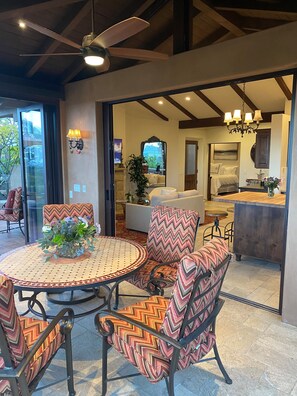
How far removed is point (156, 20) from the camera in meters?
3.82

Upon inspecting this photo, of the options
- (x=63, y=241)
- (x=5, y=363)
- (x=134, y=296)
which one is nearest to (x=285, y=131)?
(x=134, y=296)

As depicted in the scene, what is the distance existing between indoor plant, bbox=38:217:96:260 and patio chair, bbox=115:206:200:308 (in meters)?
0.59

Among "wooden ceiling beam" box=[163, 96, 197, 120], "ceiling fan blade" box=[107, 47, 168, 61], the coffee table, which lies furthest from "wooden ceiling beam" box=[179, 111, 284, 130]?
the coffee table

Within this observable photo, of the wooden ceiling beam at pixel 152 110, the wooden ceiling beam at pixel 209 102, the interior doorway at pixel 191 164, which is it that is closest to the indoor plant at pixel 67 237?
the wooden ceiling beam at pixel 209 102

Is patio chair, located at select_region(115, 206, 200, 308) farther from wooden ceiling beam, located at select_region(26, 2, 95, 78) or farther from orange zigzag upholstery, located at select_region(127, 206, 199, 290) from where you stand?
wooden ceiling beam, located at select_region(26, 2, 95, 78)

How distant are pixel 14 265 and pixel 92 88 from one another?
2974mm

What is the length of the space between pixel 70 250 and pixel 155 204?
3513mm

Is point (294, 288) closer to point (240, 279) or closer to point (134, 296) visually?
point (240, 279)

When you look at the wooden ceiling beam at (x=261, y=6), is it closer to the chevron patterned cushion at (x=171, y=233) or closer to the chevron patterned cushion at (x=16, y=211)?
the chevron patterned cushion at (x=171, y=233)

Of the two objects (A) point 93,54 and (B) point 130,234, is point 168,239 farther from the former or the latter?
(B) point 130,234

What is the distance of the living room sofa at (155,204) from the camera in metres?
5.80

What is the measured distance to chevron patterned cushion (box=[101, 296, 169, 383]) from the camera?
5.26 feet

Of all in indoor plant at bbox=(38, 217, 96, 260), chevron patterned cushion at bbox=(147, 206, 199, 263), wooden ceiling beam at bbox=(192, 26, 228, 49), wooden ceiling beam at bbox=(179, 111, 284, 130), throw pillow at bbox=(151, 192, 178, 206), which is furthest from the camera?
wooden ceiling beam at bbox=(179, 111, 284, 130)

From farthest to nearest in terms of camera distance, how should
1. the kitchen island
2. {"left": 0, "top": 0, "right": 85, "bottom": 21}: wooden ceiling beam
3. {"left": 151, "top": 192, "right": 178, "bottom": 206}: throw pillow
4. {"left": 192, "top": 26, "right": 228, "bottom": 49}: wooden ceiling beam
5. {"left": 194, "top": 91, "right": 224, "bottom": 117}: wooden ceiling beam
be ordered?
{"left": 194, "top": 91, "right": 224, "bottom": 117}: wooden ceiling beam
{"left": 151, "top": 192, "right": 178, "bottom": 206}: throw pillow
{"left": 192, "top": 26, "right": 228, "bottom": 49}: wooden ceiling beam
the kitchen island
{"left": 0, "top": 0, "right": 85, "bottom": 21}: wooden ceiling beam
